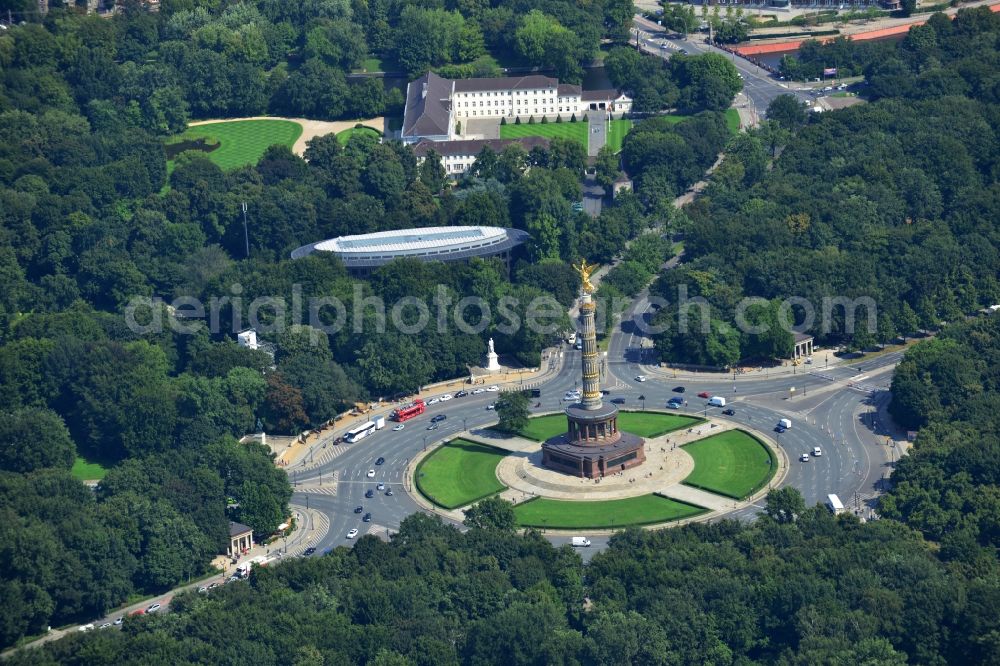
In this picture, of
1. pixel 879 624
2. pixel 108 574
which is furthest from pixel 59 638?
pixel 879 624

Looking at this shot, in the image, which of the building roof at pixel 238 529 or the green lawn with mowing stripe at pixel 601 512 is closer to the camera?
the building roof at pixel 238 529

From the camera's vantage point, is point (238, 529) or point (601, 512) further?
point (601, 512)

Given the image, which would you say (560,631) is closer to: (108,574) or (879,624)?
(879,624)

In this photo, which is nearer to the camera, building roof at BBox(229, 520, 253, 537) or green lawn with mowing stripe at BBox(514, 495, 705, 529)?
building roof at BBox(229, 520, 253, 537)

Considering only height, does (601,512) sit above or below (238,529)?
above
